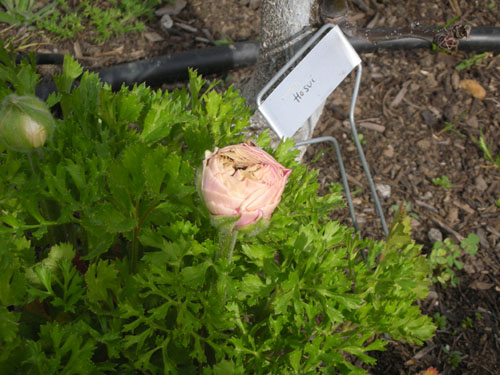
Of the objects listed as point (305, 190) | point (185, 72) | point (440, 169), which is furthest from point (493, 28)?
point (305, 190)

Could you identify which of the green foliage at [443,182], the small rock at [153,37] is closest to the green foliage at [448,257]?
the green foliage at [443,182]

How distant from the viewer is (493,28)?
2.40 meters

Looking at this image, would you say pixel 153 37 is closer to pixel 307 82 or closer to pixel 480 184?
pixel 307 82

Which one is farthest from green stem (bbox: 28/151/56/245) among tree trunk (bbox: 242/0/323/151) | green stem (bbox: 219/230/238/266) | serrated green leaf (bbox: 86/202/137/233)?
tree trunk (bbox: 242/0/323/151)

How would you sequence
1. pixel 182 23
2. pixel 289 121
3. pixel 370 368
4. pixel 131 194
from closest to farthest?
1. pixel 131 194
2. pixel 289 121
3. pixel 370 368
4. pixel 182 23

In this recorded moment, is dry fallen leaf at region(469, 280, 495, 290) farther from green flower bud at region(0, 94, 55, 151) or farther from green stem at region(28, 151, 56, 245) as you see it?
green flower bud at region(0, 94, 55, 151)

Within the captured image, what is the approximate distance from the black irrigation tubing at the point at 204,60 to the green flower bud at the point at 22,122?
50.5 inches

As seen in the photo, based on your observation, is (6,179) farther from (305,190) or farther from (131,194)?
(305,190)

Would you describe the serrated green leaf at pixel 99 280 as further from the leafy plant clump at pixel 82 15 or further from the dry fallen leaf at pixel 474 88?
the dry fallen leaf at pixel 474 88

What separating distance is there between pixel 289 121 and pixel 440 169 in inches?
46.0

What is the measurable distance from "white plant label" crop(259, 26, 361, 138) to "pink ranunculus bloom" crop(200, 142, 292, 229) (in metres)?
0.49

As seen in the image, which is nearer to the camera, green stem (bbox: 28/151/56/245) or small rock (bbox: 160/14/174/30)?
green stem (bbox: 28/151/56/245)

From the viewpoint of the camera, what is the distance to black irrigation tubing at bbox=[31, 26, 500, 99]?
2.17m

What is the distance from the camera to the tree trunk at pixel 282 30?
4.50 feet
